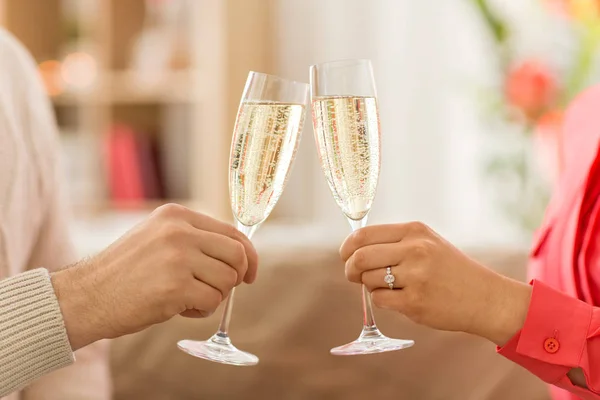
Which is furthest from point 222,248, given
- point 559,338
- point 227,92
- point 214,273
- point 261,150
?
point 227,92

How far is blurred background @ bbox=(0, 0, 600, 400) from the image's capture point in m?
2.98

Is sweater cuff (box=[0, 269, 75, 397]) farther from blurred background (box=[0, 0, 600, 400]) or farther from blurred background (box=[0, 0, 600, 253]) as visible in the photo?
blurred background (box=[0, 0, 600, 253])

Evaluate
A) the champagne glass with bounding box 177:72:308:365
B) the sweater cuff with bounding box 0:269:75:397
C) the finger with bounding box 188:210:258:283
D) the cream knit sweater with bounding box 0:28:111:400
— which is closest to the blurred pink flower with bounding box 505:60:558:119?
the cream knit sweater with bounding box 0:28:111:400

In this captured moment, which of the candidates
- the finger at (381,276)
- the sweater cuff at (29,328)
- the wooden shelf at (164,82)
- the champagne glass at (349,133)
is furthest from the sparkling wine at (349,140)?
the wooden shelf at (164,82)

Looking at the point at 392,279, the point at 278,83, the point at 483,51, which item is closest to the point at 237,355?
the point at 392,279

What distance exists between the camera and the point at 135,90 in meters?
4.07

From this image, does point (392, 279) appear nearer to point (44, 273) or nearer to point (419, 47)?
point (44, 273)

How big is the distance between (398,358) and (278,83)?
2.04 feet

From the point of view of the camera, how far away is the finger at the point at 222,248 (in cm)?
99

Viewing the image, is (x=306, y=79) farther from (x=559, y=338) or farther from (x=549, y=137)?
(x=559, y=338)

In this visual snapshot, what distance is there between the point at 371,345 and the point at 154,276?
285mm

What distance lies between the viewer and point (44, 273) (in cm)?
104

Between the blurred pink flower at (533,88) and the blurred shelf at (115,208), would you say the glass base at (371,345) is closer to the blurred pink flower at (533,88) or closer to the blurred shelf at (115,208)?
the blurred pink flower at (533,88)

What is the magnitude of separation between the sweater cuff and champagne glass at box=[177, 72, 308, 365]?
0.49 ft
